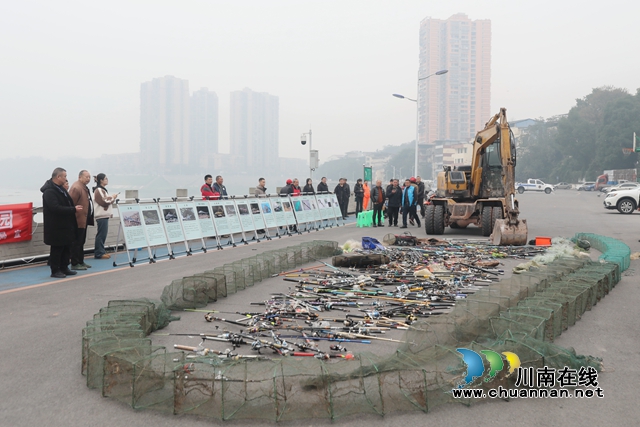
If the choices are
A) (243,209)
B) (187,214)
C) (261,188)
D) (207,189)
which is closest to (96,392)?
(187,214)

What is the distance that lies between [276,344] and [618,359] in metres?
3.57

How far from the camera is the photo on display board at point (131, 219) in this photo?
12.0 m

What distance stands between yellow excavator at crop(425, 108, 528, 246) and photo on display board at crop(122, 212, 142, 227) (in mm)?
10495

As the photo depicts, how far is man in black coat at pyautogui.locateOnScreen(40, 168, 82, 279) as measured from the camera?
10078mm

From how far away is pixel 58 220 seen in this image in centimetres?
1013

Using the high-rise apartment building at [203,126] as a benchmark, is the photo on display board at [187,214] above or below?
below

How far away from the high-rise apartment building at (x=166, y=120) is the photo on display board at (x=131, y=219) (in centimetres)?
3752

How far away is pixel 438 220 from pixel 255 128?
2185 inches

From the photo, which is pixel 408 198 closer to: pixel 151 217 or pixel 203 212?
pixel 203 212

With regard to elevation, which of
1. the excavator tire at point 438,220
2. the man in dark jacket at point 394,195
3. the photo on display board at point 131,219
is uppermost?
the man in dark jacket at point 394,195

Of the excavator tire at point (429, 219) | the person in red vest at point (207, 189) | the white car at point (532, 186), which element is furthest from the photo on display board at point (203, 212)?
the white car at point (532, 186)

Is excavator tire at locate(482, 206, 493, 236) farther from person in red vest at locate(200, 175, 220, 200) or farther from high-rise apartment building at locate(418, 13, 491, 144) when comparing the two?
high-rise apartment building at locate(418, 13, 491, 144)

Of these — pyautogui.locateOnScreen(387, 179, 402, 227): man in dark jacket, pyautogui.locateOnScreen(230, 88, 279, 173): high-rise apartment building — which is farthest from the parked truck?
pyautogui.locateOnScreen(387, 179, 402, 227): man in dark jacket

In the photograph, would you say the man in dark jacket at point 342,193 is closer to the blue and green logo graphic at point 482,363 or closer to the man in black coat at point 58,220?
the man in black coat at point 58,220
